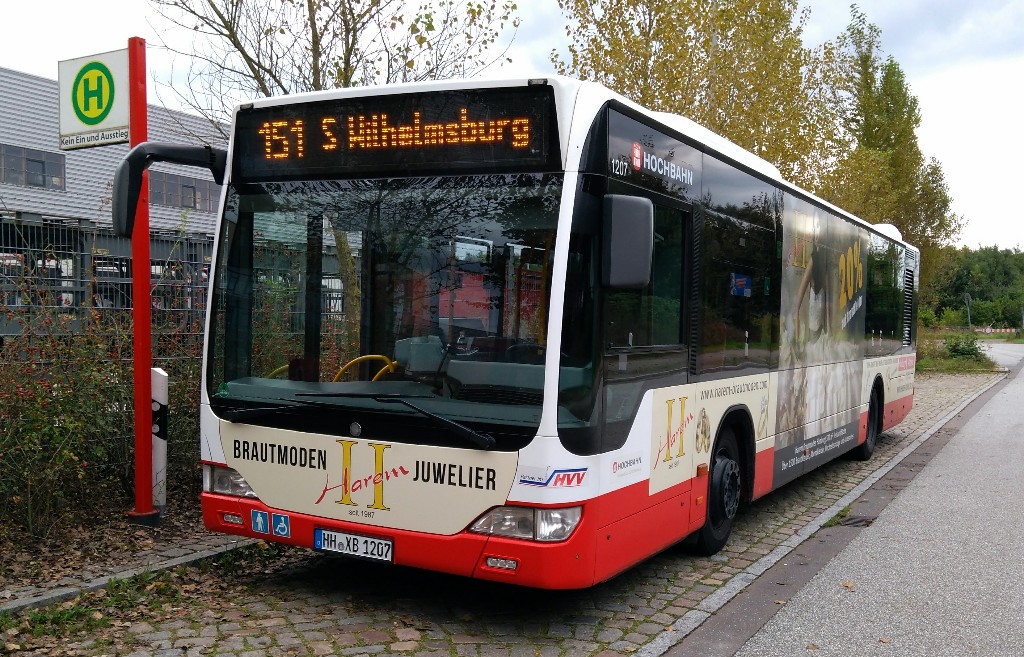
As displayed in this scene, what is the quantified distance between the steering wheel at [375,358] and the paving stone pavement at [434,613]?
1371 mm

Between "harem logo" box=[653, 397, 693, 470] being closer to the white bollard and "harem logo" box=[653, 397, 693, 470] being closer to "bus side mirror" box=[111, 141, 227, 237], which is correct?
"bus side mirror" box=[111, 141, 227, 237]

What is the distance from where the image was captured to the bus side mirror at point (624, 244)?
4695 mm

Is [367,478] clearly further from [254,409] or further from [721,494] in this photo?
[721,494]

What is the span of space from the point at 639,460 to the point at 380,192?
2093 mm

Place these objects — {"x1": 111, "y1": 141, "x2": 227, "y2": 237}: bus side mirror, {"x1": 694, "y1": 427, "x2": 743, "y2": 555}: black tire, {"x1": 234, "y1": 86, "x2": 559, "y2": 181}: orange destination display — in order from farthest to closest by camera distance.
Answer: {"x1": 694, "y1": 427, "x2": 743, "y2": 555}: black tire → {"x1": 111, "y1": 141, "x2": 227, "y2": 237}: bus side mirror → {"x1": 234, "y1": 86, "x2": 559, "y2": 181}: orange destination display

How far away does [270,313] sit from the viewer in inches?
215

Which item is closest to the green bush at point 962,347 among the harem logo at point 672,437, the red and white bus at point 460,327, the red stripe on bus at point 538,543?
the red and white bus at point 460,327

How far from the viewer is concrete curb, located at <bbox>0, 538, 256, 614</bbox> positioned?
507cm

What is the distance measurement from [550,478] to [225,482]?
2113mm

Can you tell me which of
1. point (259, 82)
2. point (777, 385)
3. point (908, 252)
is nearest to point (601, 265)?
point (777, 385)

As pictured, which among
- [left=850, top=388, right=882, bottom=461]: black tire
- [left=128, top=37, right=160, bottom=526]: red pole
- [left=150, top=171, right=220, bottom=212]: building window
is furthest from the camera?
[left=150, top=171, right=220, bottom=212]: building window

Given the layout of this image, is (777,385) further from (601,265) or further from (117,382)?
(117,382)

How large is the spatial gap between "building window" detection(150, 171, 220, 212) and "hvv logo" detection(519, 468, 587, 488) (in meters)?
27.4

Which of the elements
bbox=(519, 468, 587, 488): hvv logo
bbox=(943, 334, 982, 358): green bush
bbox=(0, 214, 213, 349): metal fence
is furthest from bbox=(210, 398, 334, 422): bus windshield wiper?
bbox=(943, 334, 982, 358): green bush
